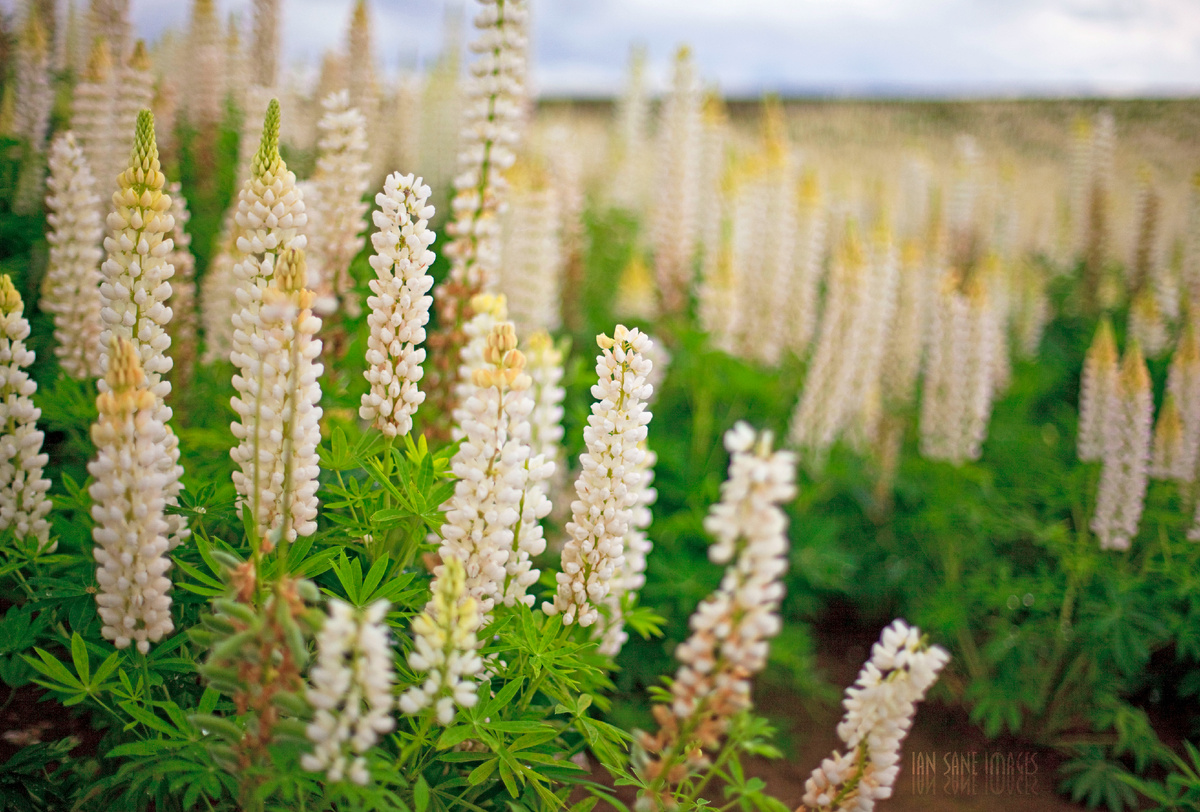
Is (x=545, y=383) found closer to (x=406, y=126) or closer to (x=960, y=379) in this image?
(x=960, y=379)

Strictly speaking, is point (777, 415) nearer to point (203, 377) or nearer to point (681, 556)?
point (681, 556)

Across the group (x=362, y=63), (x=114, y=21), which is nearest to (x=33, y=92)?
(x=114, y=21)

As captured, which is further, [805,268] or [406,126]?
[406,126]

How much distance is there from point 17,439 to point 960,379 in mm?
4146

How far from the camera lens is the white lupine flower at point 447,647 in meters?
1.27

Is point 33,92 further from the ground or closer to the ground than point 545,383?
further from the ground

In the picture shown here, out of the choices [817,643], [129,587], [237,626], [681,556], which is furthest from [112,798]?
[817,643]

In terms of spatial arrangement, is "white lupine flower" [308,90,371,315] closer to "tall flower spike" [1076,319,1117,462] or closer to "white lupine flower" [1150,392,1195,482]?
"tall flower spike" [1076,319,1117,462]

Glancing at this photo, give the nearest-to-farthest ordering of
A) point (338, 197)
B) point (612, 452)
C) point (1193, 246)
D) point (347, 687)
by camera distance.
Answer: point (347, 687)
point (612, 452)
point (338, 197)
point (1193, 246)

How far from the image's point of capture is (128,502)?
1331 mm

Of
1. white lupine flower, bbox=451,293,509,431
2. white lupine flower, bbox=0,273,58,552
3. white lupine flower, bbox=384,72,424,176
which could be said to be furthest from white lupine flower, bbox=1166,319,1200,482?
white lupine flower, bbox=384,72,424,176

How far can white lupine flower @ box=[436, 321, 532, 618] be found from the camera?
58.4 inches

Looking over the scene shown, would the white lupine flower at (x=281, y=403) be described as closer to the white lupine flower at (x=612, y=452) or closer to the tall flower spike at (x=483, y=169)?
the white lupine flower at (x=612, y=452)

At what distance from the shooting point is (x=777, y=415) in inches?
179
